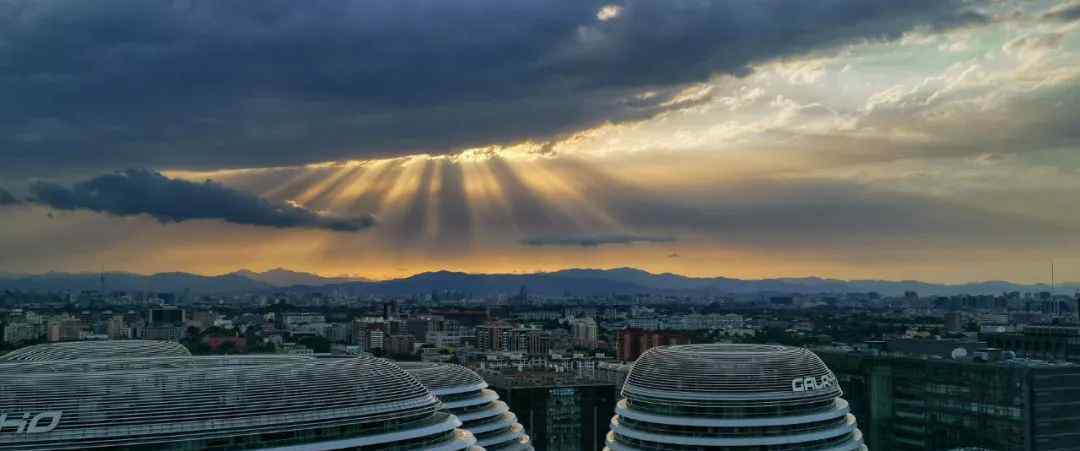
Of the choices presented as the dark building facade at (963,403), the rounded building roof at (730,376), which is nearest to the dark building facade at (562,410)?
the dark building facade at (963,403)

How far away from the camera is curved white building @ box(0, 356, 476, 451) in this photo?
122 feet

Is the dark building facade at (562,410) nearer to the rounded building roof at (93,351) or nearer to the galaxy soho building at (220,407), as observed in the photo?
the rounded building roof at (93,351)

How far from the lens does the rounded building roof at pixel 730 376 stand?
64.7 m

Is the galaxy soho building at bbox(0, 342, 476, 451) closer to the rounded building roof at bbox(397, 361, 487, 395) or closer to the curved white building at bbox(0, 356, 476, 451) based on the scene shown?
the curved white building at bbox(0, 356, 476, 451)

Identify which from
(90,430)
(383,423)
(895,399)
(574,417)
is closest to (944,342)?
(895,399)

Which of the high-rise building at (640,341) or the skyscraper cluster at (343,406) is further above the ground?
the skyscraper cluster at (343,406)

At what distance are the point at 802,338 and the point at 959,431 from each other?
11078 centimetres

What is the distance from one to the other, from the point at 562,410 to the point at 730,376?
3837cm

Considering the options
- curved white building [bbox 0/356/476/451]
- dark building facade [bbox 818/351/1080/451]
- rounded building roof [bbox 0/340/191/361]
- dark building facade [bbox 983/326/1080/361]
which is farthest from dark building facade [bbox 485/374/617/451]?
curved white building [bbox 0/356/476/451]

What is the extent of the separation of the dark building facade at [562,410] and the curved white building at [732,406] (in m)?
31.0

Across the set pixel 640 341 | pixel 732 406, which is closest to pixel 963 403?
pixel 732 406

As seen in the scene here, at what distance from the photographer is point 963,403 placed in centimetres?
8831

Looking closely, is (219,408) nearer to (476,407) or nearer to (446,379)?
(446,379)

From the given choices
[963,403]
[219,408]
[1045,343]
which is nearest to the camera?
[219,408]
